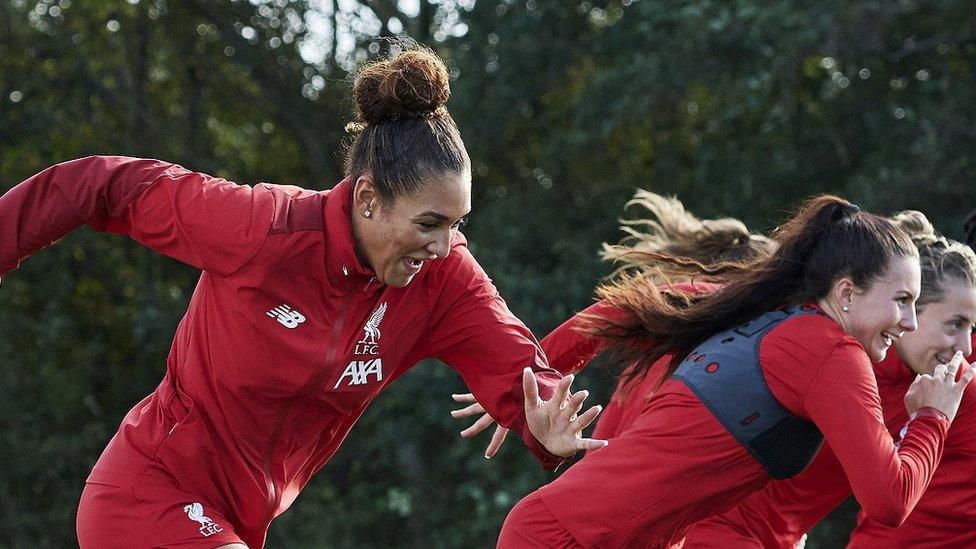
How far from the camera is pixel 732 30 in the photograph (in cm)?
859

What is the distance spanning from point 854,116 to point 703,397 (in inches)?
247

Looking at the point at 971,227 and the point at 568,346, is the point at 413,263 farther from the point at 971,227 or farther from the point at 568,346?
the point at 971,227

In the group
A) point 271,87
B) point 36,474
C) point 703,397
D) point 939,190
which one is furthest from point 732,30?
point 36,474

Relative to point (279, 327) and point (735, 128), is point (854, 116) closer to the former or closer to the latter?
point (735, 128)

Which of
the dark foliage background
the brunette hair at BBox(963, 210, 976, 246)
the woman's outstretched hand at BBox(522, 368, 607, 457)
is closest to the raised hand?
the woman's outstretched hand at BBox(522, 368, 607, 457)

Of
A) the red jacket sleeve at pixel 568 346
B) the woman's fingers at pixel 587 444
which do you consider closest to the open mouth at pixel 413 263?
the woman's fingers at pixel 587 444

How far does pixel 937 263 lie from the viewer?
3916mm

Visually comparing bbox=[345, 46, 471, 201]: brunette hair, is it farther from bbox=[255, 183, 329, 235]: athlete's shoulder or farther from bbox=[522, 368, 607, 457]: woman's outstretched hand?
bbox=[522, 368, 607, 457]: woman's outstretched hand

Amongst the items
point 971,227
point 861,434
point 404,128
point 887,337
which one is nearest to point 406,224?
point 404,128

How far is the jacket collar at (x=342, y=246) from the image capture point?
3178 mm

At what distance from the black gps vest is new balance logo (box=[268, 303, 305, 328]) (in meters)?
0.95

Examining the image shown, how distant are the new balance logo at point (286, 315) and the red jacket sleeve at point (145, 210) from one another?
14 centimetres

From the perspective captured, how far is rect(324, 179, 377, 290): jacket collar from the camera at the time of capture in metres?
3.18

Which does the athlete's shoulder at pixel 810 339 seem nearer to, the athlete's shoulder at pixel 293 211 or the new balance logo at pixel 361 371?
the new balance logo at pixel 361 371
